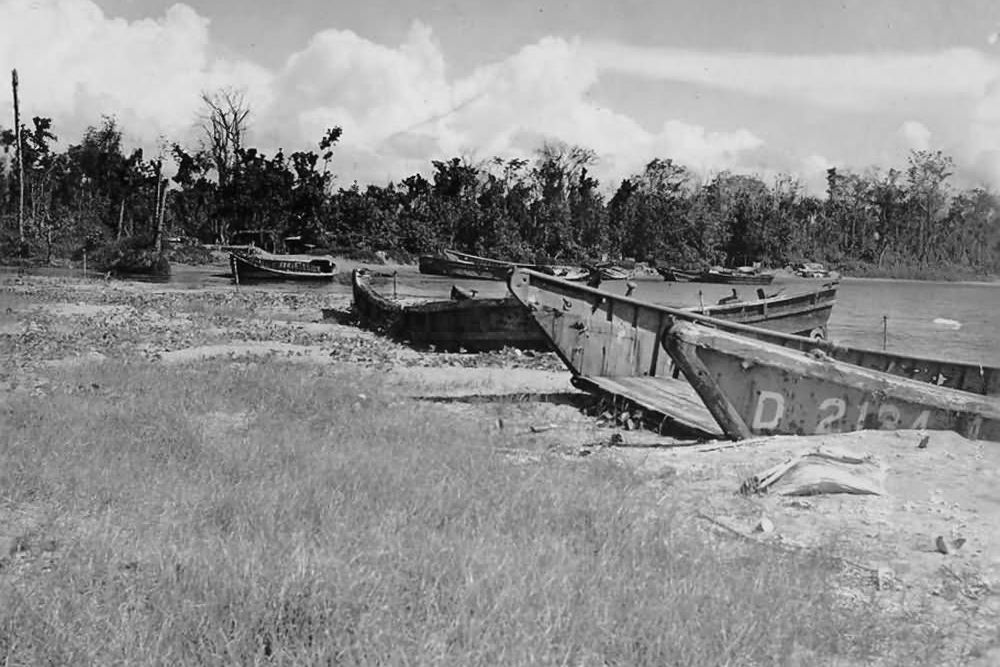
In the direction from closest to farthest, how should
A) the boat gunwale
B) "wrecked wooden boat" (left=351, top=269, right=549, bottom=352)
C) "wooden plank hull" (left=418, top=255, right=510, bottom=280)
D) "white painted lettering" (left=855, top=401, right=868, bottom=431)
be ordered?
"white painted lettering" (left=855, top=401, right=868, bottom=431) → the boat gunwale → "wrecked wooden boat" (left=351, top=269, right=549, bottom=352) → "wooden plank hull" (left=418, top=255, right=510, bottom=280)

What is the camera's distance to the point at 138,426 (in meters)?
7.12

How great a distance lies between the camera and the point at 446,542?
4.33 meters

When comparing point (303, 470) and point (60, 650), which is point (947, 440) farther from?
point (60, 650)

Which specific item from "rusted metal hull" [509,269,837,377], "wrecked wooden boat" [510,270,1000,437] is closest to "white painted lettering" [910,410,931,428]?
"wrecked wooden boat" [510,270,1000,437]

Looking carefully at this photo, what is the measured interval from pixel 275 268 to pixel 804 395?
34.4 meters

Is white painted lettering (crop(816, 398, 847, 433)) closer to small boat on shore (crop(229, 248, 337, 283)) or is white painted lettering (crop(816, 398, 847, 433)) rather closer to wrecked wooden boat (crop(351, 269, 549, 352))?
wrecked wooden boat (crop(351, 269, 549, 352))

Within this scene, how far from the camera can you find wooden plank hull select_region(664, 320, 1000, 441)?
734cm

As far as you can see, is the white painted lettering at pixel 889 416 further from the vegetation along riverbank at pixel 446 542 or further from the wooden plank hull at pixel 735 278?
the wooden plank hull at pixel 735 278

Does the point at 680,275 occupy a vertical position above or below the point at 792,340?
above

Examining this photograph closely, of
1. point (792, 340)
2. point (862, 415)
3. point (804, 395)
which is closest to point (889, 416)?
point (862, 415)

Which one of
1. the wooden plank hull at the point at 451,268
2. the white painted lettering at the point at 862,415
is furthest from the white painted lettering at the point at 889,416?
the wooden plank hull at the point at 451,268

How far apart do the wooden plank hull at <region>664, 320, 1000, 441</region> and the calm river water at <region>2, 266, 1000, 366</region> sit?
333 inches

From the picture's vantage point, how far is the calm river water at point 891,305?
87.9 ft

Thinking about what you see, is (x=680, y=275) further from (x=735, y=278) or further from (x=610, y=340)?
(x=610, y=340)
